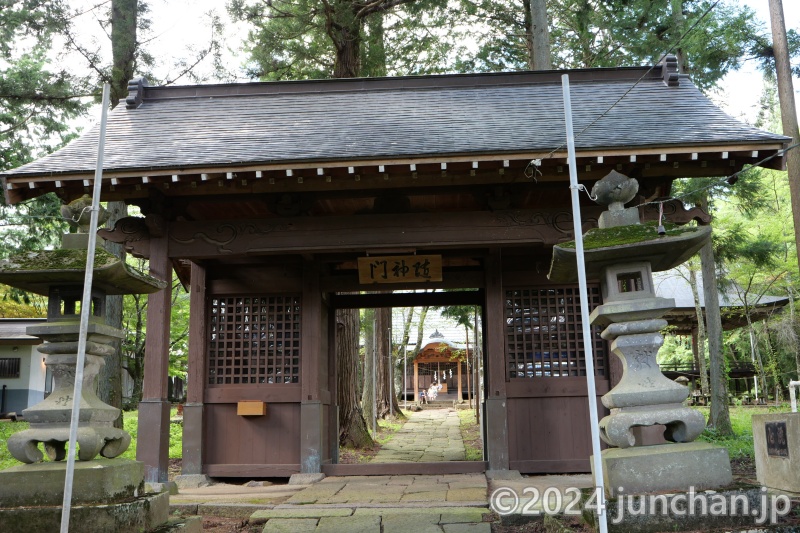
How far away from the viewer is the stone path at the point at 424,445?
1136cm

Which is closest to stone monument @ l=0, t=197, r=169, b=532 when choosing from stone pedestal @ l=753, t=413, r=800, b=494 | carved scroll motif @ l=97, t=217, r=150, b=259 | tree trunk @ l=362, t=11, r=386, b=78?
carved scroll motif @ l=97, t=217, r=150, b=259

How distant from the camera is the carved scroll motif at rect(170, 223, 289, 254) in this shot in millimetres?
7617

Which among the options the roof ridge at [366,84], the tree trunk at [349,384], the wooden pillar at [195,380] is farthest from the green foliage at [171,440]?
the roof ridge at [366,84]

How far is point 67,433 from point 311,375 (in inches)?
163

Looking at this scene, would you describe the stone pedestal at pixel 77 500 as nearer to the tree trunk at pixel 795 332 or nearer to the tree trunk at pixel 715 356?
the tree trunk at pixel 715 356

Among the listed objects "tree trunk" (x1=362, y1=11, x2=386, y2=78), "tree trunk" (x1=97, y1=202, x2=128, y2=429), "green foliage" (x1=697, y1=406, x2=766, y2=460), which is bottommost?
"green foliage" (x1=697, y1=406, x2=766, y2=460)

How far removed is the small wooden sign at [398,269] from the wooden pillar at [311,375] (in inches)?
27.9

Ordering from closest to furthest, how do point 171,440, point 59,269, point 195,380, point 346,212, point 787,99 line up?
point 59,269
point 346,212
point 195,380
point 787,99
point 171,440

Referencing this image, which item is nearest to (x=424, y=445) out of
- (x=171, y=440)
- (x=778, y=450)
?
(x=171, y=440)

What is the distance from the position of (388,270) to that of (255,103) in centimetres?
319

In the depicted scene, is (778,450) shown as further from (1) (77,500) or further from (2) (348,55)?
(2) (348,55)

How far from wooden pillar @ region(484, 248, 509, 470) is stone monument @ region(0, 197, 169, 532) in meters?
4.32

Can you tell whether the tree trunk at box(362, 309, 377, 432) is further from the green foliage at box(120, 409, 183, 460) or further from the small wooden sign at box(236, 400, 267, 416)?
the small wooden sign at box(236, 400, 267, 416)

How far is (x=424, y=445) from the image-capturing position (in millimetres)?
13773
